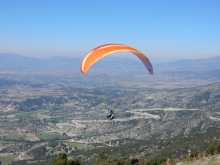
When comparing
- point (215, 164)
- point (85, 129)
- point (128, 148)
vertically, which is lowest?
point (85, 129)

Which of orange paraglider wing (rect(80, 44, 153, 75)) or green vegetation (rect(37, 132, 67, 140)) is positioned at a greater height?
orange paraglider wing (rect(80, 44, 153, 75))

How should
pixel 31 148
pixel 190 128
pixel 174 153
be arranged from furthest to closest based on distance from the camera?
pixel 31 148 → pixel 190 128 → pixel 174 153

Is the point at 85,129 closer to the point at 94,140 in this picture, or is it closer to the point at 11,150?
the point at 94,140

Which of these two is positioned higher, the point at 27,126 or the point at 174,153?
the point at 174,153

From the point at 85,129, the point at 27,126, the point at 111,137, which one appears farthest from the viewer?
the point at 27,126

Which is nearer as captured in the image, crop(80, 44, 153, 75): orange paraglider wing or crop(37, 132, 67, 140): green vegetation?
crop(80, 44, 153, 75): orange paraglider wing

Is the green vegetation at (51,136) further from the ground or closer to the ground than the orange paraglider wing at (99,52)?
closer to the ground

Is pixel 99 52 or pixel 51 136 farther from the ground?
pixel 99 52

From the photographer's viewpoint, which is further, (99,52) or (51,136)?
(51,136)

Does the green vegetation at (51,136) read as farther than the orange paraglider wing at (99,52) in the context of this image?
Yes

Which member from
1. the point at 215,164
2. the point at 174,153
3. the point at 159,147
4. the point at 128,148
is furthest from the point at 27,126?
the point at 215,164

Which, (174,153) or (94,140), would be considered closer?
(174,153)
